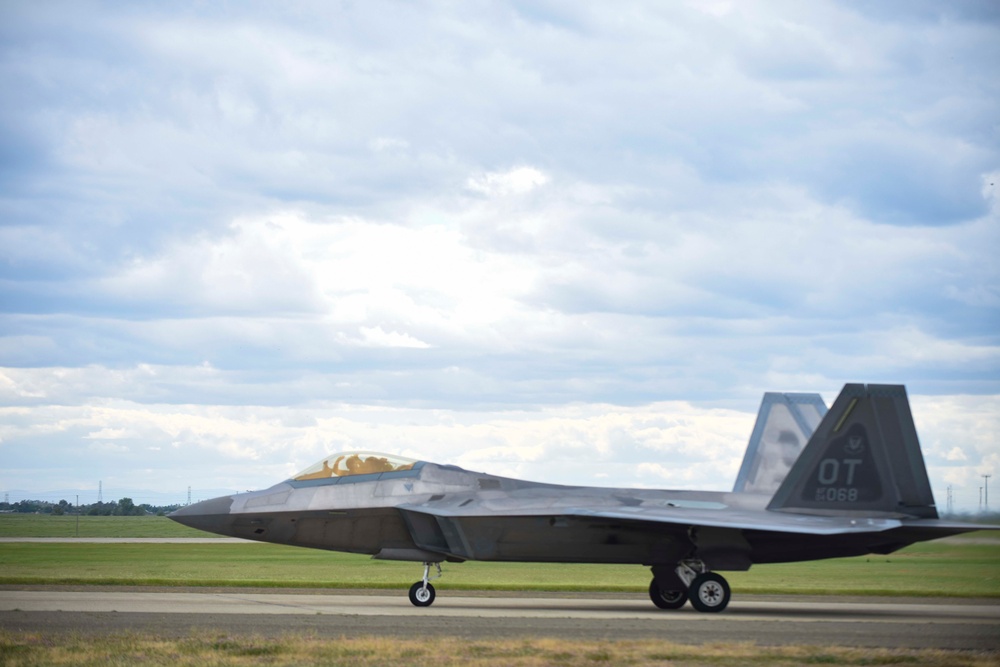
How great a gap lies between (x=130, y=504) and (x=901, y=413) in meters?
148

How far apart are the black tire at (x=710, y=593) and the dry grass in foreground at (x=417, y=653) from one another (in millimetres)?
6226

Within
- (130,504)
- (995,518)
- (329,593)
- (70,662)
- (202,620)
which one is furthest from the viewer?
(130,504)

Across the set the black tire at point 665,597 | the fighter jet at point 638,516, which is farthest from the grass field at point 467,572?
the black tire at point 665,597

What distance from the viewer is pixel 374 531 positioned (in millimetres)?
21938

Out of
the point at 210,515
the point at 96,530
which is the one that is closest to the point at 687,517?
the point at 210,515

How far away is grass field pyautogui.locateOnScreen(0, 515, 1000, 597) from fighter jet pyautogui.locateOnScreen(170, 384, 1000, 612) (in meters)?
1.72

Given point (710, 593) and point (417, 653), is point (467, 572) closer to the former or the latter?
point (710, 593)

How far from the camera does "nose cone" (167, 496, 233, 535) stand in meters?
21.8

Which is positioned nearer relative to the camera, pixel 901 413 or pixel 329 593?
pixel 901 413

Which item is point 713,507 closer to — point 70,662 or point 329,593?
point 329,593

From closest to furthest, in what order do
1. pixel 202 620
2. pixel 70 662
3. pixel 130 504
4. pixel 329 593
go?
pixel 70 662 → pixel 202 620 → pixel 329 593 → pixel 130 504

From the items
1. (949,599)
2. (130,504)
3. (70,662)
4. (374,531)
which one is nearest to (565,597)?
(374,531)

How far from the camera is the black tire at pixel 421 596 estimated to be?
Result: 68.5 feet

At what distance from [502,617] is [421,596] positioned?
9.86 ft
